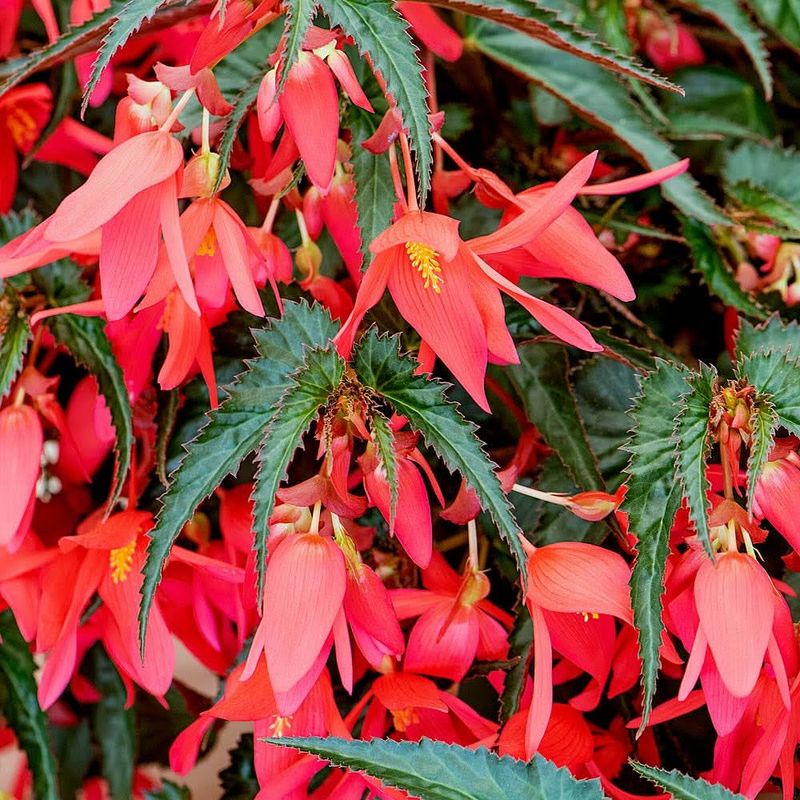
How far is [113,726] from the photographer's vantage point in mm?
630

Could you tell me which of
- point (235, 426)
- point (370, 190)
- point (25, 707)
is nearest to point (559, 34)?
point (370, 190)

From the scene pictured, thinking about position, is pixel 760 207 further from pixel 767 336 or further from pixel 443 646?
pixel 443 646

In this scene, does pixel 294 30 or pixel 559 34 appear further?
pixel 559 34

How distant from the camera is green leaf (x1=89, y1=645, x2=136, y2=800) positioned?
2.02 feet

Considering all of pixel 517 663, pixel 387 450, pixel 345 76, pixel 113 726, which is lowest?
pixel 113 726

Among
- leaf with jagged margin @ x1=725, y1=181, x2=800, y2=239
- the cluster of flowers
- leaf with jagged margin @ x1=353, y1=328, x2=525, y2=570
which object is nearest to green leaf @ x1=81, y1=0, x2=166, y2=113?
the cluster of flowers

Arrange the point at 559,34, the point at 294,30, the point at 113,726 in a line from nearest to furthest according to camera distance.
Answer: the point at 294,30 < the point at 559,34 < the point at 113,726

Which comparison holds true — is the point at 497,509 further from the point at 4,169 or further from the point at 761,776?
the point at 4,169

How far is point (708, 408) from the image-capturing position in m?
0.36

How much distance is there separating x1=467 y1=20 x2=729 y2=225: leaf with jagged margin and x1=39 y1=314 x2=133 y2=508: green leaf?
26 centimetres

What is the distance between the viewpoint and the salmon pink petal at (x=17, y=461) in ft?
1.37

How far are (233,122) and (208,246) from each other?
5 centimetres

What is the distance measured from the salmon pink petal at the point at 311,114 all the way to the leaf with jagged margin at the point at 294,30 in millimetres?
24

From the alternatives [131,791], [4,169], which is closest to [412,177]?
[4,169]
